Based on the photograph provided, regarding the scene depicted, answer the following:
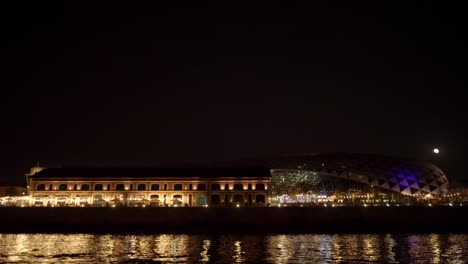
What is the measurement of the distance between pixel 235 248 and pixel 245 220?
22692mm

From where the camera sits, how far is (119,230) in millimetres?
70688

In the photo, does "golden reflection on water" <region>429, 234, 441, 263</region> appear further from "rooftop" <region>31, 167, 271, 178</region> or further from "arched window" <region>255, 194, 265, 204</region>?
"rooftop" <region>31, 167, 271, 178</region>

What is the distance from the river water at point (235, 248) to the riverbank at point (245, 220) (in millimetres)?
6907

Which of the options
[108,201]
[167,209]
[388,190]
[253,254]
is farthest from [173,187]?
[253,254]

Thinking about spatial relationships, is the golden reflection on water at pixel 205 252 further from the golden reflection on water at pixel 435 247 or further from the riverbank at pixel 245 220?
the golden reflection on water at pixel 435 247

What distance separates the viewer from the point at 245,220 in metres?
71.7

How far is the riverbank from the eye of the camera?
70.6m

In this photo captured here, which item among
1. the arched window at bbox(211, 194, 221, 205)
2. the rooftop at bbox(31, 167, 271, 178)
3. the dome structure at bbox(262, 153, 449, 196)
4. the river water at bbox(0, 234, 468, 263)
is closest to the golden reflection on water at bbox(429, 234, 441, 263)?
the river water at bbox(0, 234, 468, 263)

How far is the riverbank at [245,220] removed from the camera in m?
70.6

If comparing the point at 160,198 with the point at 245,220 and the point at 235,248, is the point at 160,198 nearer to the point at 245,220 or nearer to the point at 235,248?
the point at 245,220

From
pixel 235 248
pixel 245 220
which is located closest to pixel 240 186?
pixel 245 220

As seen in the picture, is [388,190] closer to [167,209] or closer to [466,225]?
[466,225]

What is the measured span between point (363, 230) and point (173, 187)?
3874 cm

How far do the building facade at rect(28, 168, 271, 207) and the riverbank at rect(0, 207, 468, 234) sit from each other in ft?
52.8
